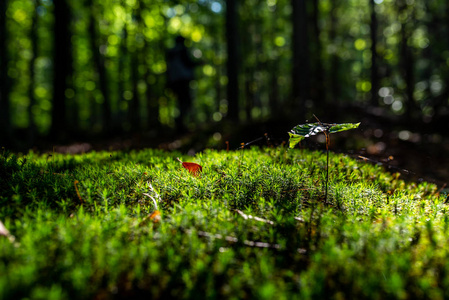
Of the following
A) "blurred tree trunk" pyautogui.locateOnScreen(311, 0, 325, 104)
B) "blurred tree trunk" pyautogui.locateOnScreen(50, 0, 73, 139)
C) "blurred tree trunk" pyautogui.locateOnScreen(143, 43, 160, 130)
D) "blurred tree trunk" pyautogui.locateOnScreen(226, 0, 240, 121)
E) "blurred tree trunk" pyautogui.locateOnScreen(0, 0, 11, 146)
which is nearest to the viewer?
"blurred tree trunk" pyautogui.locateOnScreen(0, 0, 11, 146)

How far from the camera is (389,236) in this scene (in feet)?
5.15

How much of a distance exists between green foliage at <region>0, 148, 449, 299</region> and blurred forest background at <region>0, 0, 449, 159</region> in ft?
16.2

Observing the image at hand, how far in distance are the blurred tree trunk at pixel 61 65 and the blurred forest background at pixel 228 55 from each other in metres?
0.04

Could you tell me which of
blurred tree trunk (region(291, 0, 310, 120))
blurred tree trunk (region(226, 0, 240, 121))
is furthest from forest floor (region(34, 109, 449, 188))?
blurred tree trunk (region(226, 0, 240, 121))

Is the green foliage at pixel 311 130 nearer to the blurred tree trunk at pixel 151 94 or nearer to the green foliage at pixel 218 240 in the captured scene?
the green foliage at pixel 218 240

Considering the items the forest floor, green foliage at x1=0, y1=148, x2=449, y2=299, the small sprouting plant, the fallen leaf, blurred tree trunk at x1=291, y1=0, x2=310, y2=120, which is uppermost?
blurred tree trunk at x1=291, y1=0, x2=310, y2=120

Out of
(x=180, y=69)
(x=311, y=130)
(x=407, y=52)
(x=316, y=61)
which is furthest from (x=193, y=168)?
(x=407, y=52)

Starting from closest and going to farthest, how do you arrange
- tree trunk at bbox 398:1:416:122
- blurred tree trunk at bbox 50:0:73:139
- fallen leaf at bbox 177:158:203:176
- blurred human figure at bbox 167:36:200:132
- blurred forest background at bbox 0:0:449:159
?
fallen leaf at bbox 177:158:203:176 → blurred forest background at bbox 0:0:449:159 → blurred human figure at bbox 167:36:200:132 → blurred tree trunk at bbox 50:0:73:139 → tree trunk at bbox 398:1:416:122

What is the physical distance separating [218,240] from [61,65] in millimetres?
13320

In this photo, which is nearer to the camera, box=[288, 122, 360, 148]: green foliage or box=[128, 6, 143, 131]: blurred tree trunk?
box=[288, 122, 360, 148]: green foliage

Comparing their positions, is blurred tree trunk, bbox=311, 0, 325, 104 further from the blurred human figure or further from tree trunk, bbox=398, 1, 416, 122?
the blurred human figure

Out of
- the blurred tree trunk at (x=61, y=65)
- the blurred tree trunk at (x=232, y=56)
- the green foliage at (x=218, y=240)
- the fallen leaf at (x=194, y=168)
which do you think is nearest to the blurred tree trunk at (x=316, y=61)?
the blurred tree trunk at (x=232, y=56)

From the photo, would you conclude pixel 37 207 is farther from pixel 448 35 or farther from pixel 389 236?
pixel 448 35

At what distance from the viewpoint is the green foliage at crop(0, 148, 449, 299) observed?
4.02ft
